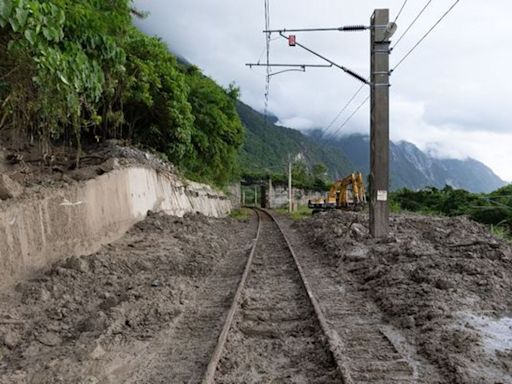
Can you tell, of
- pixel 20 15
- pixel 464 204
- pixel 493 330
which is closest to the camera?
pixel 20 15

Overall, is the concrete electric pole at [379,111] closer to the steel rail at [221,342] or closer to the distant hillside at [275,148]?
the steel rail at [221,342]

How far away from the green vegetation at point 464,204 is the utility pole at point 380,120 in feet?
36.7

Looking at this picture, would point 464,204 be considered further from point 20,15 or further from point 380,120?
point 20,15

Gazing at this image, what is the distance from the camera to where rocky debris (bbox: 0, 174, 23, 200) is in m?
7.36

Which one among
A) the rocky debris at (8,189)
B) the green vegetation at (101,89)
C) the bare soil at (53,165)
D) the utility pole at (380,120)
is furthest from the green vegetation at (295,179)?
the rocky debris at (8,189)

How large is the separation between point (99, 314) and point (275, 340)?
7.62 ft

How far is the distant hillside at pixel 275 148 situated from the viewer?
115781 millimetres

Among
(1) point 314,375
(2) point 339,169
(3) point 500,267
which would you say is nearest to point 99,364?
(1) point 314,375

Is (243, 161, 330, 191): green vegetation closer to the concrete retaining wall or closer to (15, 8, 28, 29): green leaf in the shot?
the concrete retaining wall

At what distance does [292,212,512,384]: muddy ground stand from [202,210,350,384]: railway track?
107cm

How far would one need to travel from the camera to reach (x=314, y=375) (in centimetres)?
488

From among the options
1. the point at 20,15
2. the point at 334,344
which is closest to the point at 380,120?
the point at 334,344

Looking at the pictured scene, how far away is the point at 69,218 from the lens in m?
9.09

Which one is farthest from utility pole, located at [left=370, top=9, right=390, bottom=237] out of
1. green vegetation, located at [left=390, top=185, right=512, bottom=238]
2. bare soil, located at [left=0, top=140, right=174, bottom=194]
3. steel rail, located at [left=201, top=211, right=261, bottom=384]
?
green vegetation, located at [left=390, top=185, right=512, bottom=238]
